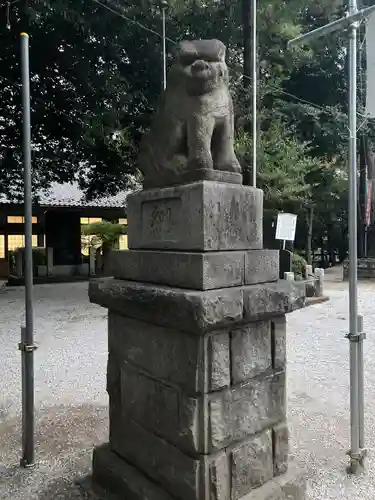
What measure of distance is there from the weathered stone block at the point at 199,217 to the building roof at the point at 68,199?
12.7 m

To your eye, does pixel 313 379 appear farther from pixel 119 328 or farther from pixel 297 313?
pixel 297 313

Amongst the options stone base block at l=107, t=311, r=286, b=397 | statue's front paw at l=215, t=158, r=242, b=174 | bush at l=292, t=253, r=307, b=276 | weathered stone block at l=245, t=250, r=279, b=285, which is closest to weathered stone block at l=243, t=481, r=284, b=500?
stone base block at l=107, t=311, r=286, b=397

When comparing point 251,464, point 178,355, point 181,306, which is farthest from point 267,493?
point 181,306

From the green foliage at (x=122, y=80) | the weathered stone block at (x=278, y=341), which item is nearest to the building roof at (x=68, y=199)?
the green foliage at (x=122, y=80)

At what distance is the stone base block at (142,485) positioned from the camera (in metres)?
2.21

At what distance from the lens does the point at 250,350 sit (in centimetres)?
225

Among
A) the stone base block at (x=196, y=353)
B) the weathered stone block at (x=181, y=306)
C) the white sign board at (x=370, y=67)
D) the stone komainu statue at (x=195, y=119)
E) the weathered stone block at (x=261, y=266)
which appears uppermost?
the white sign board at (x=370, y=67)

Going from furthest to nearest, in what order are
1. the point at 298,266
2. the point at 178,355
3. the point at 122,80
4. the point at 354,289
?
the point at 298,266 → the point at 122,80 → the point at 354,289 → the point at 178,355

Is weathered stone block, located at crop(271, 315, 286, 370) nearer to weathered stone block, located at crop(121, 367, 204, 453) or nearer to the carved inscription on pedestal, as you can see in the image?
weathered stone block, located at crop(121, 367, 204, 453)

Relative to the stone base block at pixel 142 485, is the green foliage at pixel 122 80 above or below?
above

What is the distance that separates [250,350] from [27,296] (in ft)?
5.10

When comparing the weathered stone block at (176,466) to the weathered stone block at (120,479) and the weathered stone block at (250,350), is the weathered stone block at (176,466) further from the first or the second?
the weathered stone block at (250,350)

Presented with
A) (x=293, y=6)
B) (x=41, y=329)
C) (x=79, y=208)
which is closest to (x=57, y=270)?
(x=79, y=208)

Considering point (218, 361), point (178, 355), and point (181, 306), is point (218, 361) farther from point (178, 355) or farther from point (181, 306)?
point (181, 306)
